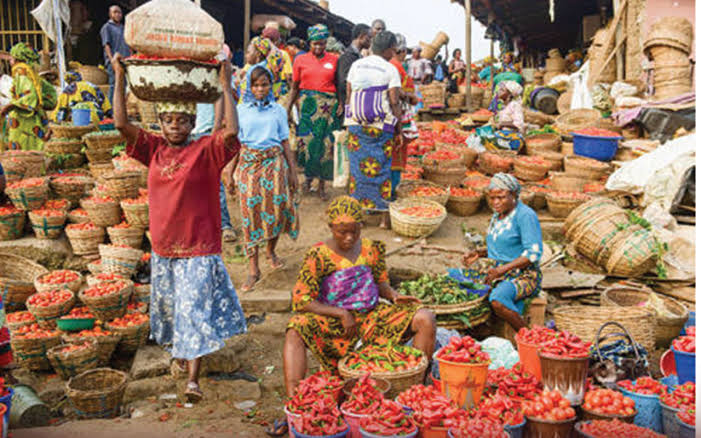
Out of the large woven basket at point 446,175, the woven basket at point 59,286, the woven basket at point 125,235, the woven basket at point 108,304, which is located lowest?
the woven basket at point 108,304

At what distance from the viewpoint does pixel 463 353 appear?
10.7 ft

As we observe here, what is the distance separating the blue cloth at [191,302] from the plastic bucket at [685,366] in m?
2.65

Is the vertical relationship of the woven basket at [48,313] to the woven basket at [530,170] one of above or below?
below

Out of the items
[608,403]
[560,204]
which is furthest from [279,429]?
[560,204]

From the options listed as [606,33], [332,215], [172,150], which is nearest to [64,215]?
[172,150]

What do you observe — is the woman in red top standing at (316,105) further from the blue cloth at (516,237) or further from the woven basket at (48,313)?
the woven basket at (48,313)

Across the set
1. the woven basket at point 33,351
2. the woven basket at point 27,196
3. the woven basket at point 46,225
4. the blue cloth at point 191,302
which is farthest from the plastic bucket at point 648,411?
the woven basket at point 27,196

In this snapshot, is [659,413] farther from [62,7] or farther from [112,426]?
[62,7]

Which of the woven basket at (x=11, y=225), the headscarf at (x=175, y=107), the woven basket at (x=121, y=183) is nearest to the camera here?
the headscarf at (x=175, y=107)

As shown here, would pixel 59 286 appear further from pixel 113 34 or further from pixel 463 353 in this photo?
pixel 113 34

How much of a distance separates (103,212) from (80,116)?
2.87 meters

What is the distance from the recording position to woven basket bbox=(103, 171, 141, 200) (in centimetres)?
659

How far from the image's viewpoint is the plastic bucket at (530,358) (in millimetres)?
3553

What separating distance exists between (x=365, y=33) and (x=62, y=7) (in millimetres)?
5690
